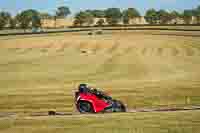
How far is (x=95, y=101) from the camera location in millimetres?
19875

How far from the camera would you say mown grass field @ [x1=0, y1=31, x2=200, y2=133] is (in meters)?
17.2

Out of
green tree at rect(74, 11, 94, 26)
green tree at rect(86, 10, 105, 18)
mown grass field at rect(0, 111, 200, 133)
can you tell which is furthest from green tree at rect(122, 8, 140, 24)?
mown grass field at rect(0, 111, 200, 133)

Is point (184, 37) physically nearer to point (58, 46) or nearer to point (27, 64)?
point (58, 46)

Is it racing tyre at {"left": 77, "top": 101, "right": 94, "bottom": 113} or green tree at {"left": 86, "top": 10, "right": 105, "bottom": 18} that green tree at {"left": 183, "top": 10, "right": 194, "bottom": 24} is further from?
racing tyre at {"left": 77, "top": 101, "right": 94, "bottom": 113}

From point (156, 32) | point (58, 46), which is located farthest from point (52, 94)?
point (156, 32)

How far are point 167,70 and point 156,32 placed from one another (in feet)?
131

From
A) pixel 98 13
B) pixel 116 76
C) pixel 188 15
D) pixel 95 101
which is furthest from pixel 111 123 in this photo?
pixel 98 13

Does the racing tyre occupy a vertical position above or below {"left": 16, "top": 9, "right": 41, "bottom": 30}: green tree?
above

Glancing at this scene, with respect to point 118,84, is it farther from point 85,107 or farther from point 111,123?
point 111,123

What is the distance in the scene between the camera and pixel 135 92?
27.9 m

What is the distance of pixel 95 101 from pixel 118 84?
37.9 feet

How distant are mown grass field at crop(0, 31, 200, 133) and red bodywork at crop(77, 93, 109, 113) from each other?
1272mm

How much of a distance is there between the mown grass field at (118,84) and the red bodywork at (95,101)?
127cm

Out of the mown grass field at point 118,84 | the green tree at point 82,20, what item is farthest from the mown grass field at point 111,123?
the green tree at point 82,20
